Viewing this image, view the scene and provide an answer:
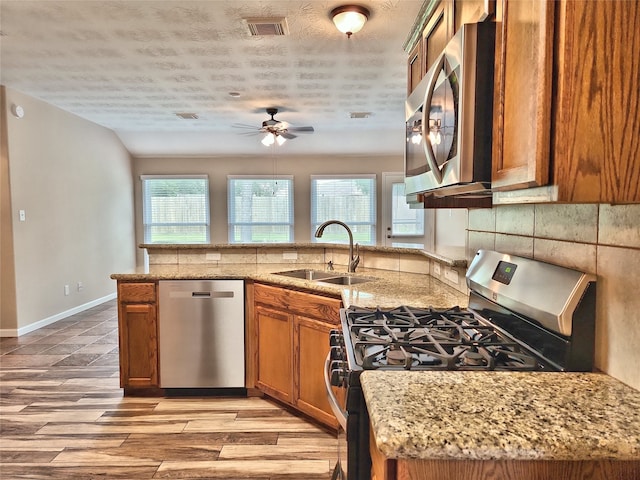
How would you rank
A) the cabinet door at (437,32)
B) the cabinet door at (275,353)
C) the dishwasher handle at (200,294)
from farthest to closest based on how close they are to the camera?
the dishwasher handle at (200,294), the cabinet door at (275,353), the cabinet door at (437,32)

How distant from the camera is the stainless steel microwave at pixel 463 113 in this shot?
103 cm

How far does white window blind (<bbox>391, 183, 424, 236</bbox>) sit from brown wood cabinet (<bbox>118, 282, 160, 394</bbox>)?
527 centimetres

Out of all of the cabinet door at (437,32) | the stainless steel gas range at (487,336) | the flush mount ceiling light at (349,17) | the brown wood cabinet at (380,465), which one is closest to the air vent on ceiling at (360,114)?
the flush mount ceiling light at (349,17)

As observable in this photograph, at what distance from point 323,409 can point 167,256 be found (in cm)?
192

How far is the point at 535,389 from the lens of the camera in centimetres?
96

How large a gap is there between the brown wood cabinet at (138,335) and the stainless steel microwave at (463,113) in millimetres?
2355

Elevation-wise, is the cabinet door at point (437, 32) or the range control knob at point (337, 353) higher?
the cabinet door at point (437, 32)

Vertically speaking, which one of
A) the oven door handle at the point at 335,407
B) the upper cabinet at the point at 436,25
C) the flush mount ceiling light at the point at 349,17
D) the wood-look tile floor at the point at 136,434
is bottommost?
the wood-look tile floor at the point at 136,434

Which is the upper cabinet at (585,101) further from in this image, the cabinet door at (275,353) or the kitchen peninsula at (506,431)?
the cabinet door at (275,353)

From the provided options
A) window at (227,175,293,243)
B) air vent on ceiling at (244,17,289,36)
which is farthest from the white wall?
air vent on ceiling at (244,17,289,36)

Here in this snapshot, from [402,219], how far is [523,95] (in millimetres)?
6729

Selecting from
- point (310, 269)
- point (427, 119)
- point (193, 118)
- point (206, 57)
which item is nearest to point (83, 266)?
point (193, 118)

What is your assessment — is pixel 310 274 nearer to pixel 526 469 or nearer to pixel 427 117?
pixel 427 117

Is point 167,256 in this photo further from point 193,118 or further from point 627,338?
point 627,338
